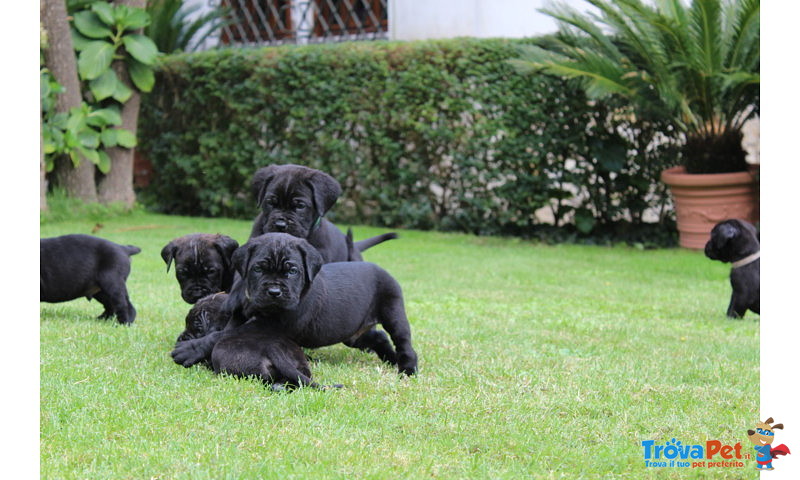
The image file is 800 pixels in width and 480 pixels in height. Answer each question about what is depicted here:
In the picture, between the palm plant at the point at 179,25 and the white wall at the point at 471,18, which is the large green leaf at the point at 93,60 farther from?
the white wall at the point at 471,18

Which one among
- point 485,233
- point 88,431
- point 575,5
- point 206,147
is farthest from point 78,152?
point 88,431

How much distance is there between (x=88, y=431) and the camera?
13.1 ft

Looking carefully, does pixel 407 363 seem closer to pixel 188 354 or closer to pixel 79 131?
pixel 188 354

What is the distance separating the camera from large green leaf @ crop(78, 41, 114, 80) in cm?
1479

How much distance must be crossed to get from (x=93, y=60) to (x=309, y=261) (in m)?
10.9

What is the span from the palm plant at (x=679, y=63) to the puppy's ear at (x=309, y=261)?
26.1 ft

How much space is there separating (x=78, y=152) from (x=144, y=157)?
2626 mm

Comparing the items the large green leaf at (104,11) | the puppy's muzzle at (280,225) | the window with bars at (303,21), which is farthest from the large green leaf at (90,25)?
the puppy's muzzle at (280,225)

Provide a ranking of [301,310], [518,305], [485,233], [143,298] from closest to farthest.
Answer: [301,310] < [143,298] < [518,305] < [485,233]

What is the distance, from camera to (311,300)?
17.5ft

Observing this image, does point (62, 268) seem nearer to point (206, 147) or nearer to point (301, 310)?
point (301, 310)

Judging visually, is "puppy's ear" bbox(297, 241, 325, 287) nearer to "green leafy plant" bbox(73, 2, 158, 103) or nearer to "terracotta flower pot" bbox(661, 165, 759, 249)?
"terracotta flower pot" bbox(661, 165, 759, 249)

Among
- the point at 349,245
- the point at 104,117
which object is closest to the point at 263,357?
the point at 349,245
